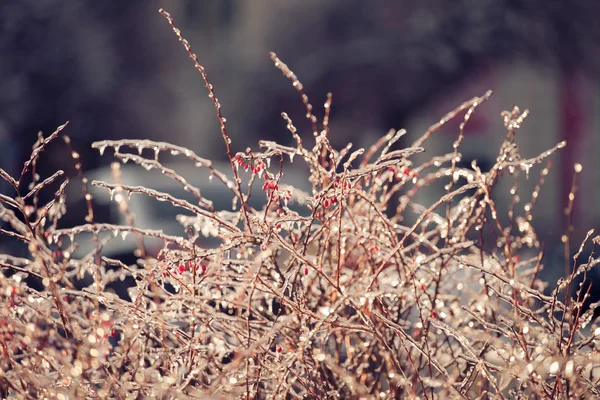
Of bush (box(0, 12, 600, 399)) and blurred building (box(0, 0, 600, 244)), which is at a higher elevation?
blurred building (box(0, 0, 600, 244))

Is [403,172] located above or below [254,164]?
above

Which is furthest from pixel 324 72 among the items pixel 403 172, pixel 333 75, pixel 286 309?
pixel 286 309

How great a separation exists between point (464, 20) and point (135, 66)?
6738 mm

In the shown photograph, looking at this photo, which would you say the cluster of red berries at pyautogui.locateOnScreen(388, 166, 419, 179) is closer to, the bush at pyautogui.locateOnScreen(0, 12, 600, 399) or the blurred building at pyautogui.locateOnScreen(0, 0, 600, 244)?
the bush at pyautogui.locateOnScreen(0, 12, 600, 399)

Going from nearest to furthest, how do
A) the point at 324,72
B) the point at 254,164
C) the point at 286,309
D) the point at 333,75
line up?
the point at 254,164, the point at 286,309, the point at 333,75, the point at 324,72

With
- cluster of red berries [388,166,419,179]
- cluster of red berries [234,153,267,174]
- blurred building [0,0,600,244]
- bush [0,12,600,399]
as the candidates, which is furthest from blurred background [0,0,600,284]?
cluster of red berries [234,153,267,174]

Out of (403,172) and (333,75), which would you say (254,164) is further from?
(333,75)

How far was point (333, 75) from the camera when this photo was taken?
11.8 m

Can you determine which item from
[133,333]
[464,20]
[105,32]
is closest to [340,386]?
[133,333]

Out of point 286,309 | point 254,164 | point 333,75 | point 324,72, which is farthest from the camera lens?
point 324,72

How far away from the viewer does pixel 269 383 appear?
1929mm

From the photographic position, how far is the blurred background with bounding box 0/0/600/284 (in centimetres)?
994

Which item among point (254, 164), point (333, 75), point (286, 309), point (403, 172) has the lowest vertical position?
point (286, 309)

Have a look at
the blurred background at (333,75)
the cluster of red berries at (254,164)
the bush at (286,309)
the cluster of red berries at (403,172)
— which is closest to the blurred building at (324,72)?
the blurred background at (333,75)
